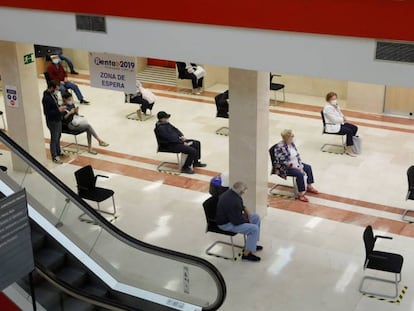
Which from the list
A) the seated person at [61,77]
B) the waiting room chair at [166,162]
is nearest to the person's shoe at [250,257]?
the waiting room chair at [166,162]

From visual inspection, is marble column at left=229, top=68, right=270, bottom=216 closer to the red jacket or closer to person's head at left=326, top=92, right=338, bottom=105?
person's head at left=326, top=92, right=338, bottom=105

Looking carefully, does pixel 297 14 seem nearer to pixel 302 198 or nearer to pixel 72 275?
pixel 72 275

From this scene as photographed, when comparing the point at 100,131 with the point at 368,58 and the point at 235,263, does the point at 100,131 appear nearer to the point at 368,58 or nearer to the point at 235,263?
the point at 235,263

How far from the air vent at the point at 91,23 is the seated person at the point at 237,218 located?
9.01 ft

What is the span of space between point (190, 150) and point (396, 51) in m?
6.46

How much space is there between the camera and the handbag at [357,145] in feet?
44.3

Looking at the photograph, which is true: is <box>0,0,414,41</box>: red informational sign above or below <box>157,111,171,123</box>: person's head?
above

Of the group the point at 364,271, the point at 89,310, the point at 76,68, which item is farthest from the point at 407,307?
the point at 76,68

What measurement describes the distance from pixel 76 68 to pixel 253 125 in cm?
1295

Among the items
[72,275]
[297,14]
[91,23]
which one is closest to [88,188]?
[72,275]

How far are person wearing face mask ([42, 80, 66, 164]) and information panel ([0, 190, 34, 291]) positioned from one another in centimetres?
684

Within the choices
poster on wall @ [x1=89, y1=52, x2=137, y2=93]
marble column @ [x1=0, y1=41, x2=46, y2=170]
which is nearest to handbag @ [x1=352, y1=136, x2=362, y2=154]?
poster on wall @ [x1=89, y1=52, x2=137, y2=93]

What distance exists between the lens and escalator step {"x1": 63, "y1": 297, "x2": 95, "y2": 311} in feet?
25.8

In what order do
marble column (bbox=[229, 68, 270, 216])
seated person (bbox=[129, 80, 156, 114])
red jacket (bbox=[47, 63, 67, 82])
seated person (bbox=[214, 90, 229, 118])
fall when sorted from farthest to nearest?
red jacket (bbox=[47, 63, 67, 82])
seated person (bbox=[129, 80, 156, 114])
seated person (bbox=[214, 90, 229, 118])
marble column (bbox=[229, 68, 270, 216])
